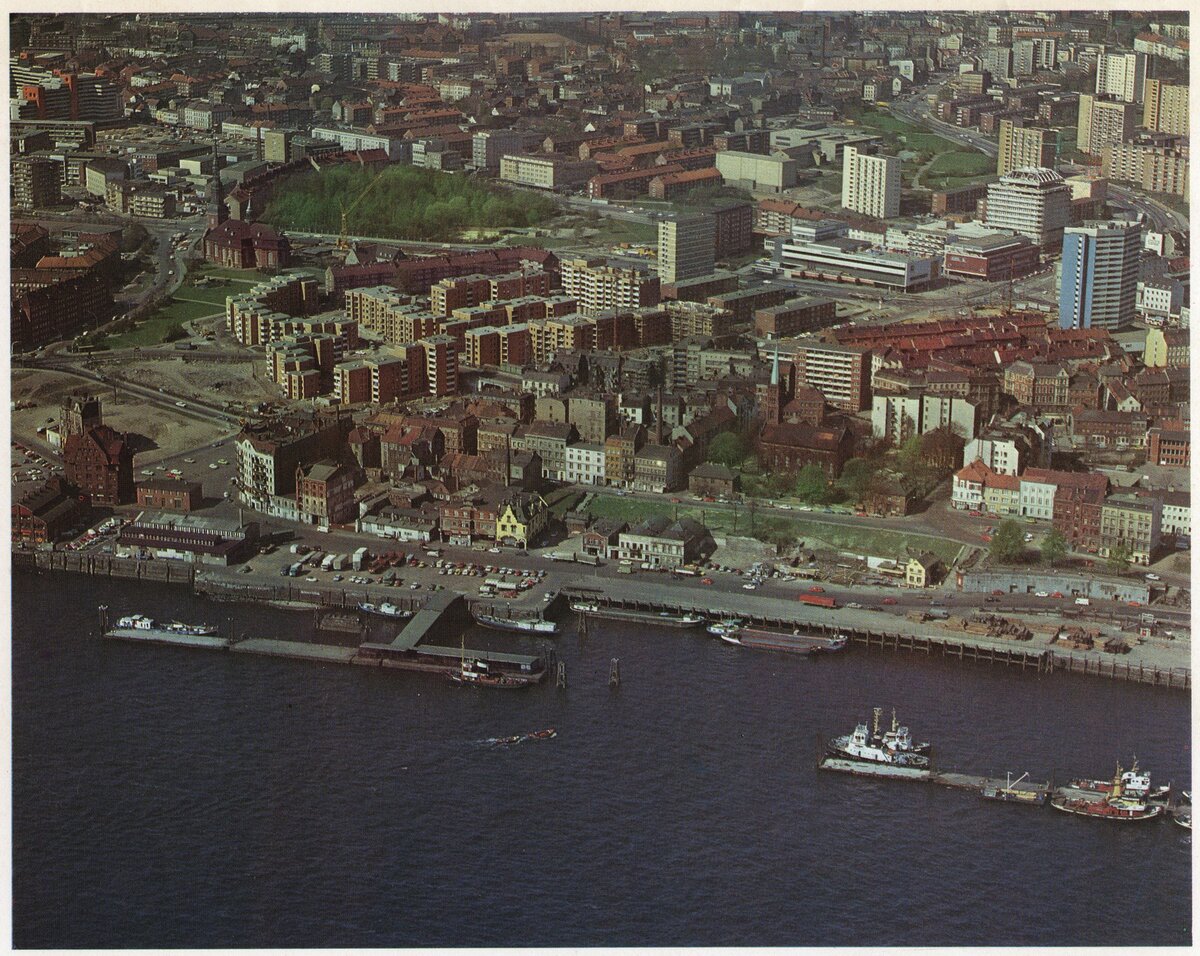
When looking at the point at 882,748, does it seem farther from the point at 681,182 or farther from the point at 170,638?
the point at 681,182

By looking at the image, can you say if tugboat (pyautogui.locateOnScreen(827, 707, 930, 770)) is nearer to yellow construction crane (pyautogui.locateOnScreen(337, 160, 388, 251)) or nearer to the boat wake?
the boat wake

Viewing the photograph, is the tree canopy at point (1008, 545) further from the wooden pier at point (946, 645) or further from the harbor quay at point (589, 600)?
the wooden pier at point (946, 645)

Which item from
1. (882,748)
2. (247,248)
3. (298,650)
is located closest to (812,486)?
(882,748)

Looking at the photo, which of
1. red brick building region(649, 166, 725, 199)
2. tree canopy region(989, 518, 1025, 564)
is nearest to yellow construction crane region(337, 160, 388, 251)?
red brick building region(649, 166, 725, 199)

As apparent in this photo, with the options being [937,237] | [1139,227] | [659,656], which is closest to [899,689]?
[659,656]

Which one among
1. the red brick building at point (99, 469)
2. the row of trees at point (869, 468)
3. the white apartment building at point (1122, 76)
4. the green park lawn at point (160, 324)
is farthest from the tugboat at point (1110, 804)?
the white apartment building at point (1122, 76)

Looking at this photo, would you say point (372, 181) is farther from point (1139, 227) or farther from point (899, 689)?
point (899, 689)
